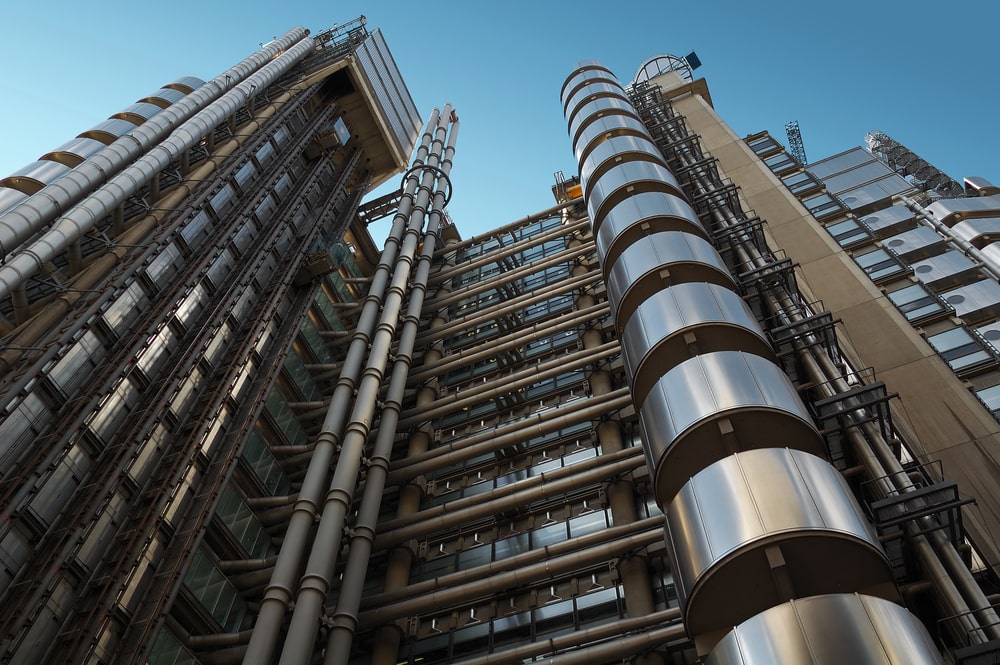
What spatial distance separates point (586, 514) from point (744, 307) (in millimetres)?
6915

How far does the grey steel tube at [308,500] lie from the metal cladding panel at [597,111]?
1002 cm

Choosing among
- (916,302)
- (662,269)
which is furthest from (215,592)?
(916,302)

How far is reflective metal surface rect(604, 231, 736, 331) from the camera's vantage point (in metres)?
21.5

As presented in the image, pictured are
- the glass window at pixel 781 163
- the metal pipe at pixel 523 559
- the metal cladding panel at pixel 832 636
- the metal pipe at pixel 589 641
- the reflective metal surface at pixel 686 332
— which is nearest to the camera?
the metal cladding panel at pixel 832 636

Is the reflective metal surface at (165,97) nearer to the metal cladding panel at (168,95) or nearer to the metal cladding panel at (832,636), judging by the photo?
the metal cladding panel at (168,95)

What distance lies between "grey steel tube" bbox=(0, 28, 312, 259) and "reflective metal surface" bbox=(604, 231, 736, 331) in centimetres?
1537

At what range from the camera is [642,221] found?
80.4 ft

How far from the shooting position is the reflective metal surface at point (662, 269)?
21.5 meters

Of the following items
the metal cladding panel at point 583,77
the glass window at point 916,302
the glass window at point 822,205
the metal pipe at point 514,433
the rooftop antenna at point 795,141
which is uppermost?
the rooftop antenna at point 795,141

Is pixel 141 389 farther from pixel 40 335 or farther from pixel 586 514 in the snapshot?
pixel 586 514

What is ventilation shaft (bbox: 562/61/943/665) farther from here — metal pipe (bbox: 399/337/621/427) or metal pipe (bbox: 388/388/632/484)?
metal pipe (bbox: 399/337/621/427)

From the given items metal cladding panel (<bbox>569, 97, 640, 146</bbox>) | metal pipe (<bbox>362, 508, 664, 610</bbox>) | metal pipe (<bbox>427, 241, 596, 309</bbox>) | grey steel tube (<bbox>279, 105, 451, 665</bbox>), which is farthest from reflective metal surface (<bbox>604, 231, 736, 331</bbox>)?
metal cladding panel (<bbox>569, 97, 640, 146</bbox>)

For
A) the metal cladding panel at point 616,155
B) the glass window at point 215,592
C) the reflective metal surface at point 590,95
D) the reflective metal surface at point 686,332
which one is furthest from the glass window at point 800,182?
the glass window at point 215,592

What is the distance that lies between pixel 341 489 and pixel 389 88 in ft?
135
